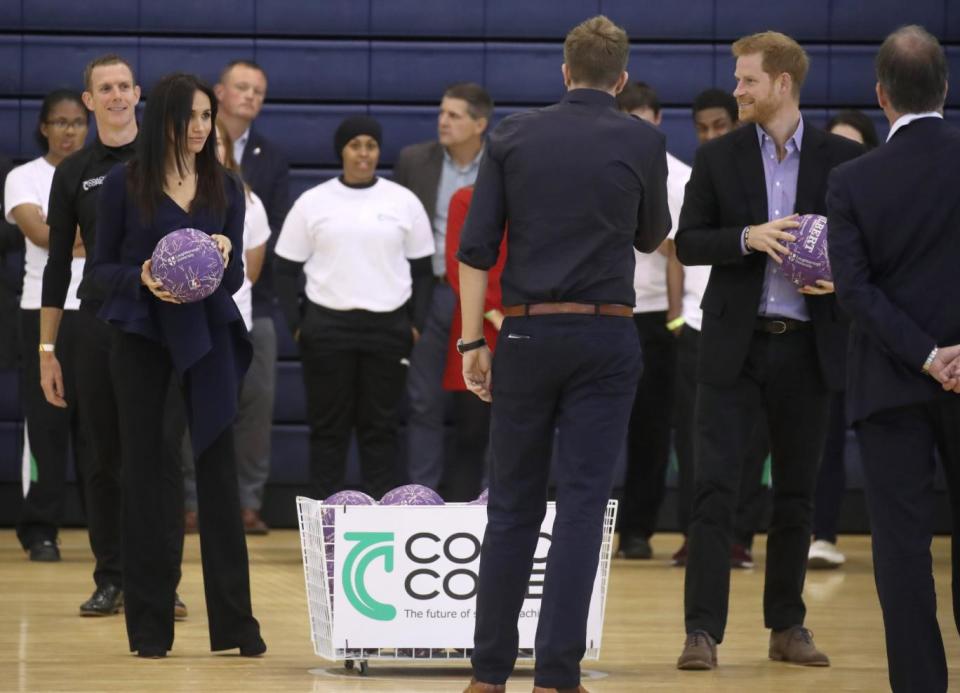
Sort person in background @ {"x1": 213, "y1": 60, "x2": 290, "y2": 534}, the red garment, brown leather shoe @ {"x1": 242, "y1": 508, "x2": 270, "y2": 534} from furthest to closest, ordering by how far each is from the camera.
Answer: brown leather shoe @ {"x1": 242, "y1": 508, "x2": 270, "y2": 534} < person in background @ {"x1": 213, "y1": 60, "x2": 290, "y2": 534} < the red garment

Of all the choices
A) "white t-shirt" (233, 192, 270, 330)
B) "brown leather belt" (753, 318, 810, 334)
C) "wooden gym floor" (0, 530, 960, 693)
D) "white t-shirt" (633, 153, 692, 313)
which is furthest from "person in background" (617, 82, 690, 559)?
"brown leather belt" (753, 318, 810, 334)

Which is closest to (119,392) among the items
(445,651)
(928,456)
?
(445,651)

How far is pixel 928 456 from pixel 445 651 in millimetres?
1420

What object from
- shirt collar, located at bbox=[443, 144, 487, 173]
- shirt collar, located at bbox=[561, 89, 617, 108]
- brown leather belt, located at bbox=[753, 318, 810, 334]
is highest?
shirt collar, located at bbox=[561, 89, 617, 108]

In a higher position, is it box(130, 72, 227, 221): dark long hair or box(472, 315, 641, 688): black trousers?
box(130, 72, 227, 221): dark long hair

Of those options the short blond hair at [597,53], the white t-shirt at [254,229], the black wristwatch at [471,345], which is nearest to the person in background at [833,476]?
the white t-shirt at [254,229]

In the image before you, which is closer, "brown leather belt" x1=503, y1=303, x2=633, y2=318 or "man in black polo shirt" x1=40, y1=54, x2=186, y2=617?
"brown leather belt" x1=503, y1=303, x2=633, y2=318

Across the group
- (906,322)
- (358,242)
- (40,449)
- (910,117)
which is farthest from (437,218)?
(906,322)

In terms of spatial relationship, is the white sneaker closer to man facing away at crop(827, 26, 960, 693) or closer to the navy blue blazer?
the navy blue blazer

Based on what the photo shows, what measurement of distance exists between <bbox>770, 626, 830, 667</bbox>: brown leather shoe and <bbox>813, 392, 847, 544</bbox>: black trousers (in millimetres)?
2360

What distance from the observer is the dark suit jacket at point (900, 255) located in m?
3.47

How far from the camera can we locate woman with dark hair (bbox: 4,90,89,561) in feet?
22.2

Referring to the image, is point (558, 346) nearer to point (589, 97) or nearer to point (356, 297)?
point (589, 97)

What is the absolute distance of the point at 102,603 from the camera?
17.3 feet
